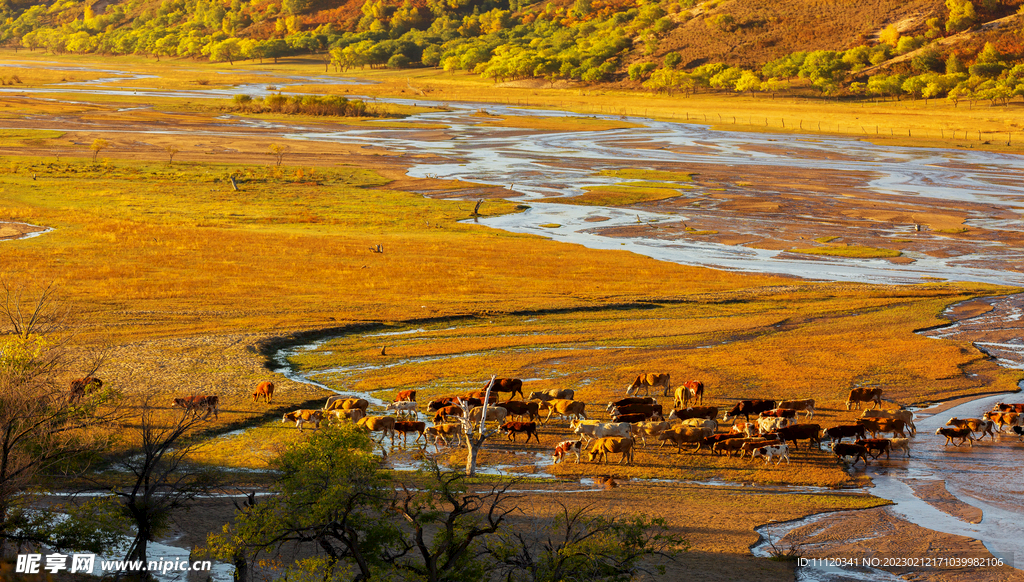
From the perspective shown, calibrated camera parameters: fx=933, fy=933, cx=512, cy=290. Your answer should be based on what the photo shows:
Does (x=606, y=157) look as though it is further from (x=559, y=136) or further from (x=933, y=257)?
(x=933, y=257)

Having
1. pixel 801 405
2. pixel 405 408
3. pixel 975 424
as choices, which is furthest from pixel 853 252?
Answer: pixel 405 408

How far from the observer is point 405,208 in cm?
7100

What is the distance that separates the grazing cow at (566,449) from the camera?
2436cm

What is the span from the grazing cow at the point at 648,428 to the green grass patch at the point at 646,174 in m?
63.8

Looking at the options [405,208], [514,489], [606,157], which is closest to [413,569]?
[514,489]

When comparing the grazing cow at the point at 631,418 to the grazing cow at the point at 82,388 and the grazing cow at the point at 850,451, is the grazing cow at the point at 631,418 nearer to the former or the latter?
the grazing cow at the point at 850,451

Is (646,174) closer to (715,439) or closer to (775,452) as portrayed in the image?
(715,439)

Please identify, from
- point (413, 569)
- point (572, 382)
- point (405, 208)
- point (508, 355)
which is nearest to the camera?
point (413, 569)

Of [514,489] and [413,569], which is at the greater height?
[413,569]

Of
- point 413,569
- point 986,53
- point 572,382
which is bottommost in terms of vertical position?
point 572,382

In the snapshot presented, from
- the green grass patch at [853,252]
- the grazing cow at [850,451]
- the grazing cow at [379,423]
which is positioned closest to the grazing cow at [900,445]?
the grazing cow at [850,451]

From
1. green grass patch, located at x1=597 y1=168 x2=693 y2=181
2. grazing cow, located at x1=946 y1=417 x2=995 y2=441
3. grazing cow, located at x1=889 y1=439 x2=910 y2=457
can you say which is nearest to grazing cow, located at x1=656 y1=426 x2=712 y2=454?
grazing cow, located at x1=889 y1=439 x2=910 y2=457

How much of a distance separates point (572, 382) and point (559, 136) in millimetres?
95442

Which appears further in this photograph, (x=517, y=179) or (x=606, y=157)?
(x=606, y=157)
